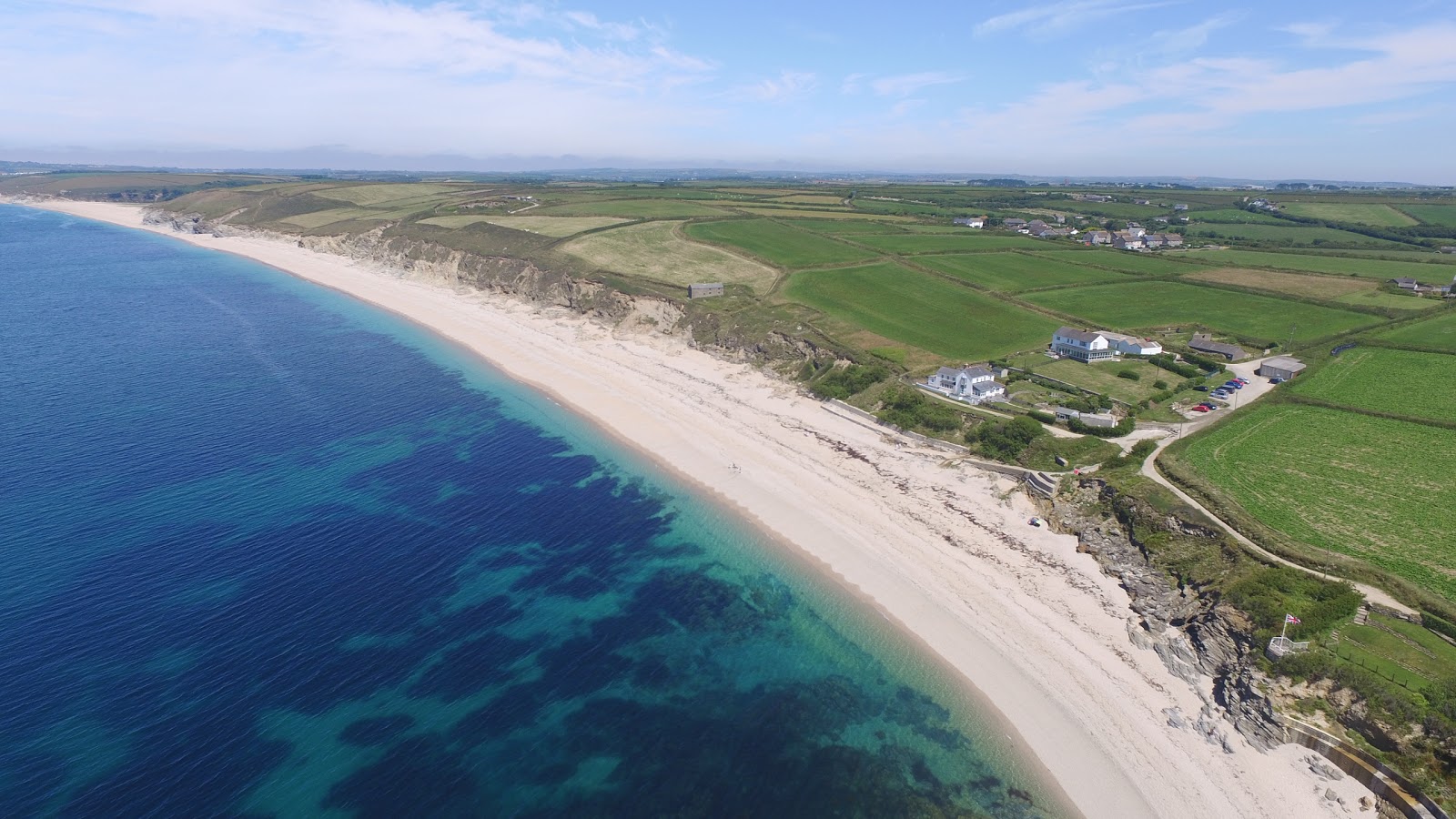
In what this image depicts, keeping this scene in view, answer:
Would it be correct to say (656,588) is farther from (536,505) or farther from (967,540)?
(967,540)

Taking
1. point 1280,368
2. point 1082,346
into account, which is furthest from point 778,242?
point 1280,368

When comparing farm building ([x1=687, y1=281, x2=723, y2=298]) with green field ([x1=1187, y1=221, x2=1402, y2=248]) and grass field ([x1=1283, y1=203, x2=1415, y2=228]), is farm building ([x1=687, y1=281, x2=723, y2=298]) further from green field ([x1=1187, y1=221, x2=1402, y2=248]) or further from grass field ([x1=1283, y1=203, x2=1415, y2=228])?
grass field ([x1=1283, y1=203, x2=1415, y2=228])

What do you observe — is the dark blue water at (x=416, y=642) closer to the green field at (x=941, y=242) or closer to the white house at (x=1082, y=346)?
the white house at (x=1082, y=346)

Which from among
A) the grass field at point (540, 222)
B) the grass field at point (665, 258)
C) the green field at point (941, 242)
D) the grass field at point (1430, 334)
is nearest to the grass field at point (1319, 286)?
the grass field at point (1430, 334)

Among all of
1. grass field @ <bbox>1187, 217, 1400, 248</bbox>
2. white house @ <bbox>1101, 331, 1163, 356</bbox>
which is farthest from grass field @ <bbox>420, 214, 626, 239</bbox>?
grass field @ <bbox>1187, 217, 1400, 248</bbox>

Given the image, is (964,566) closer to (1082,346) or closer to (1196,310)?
(1082,346)

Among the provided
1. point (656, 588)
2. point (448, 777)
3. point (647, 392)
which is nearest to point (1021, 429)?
point (656, 588)
